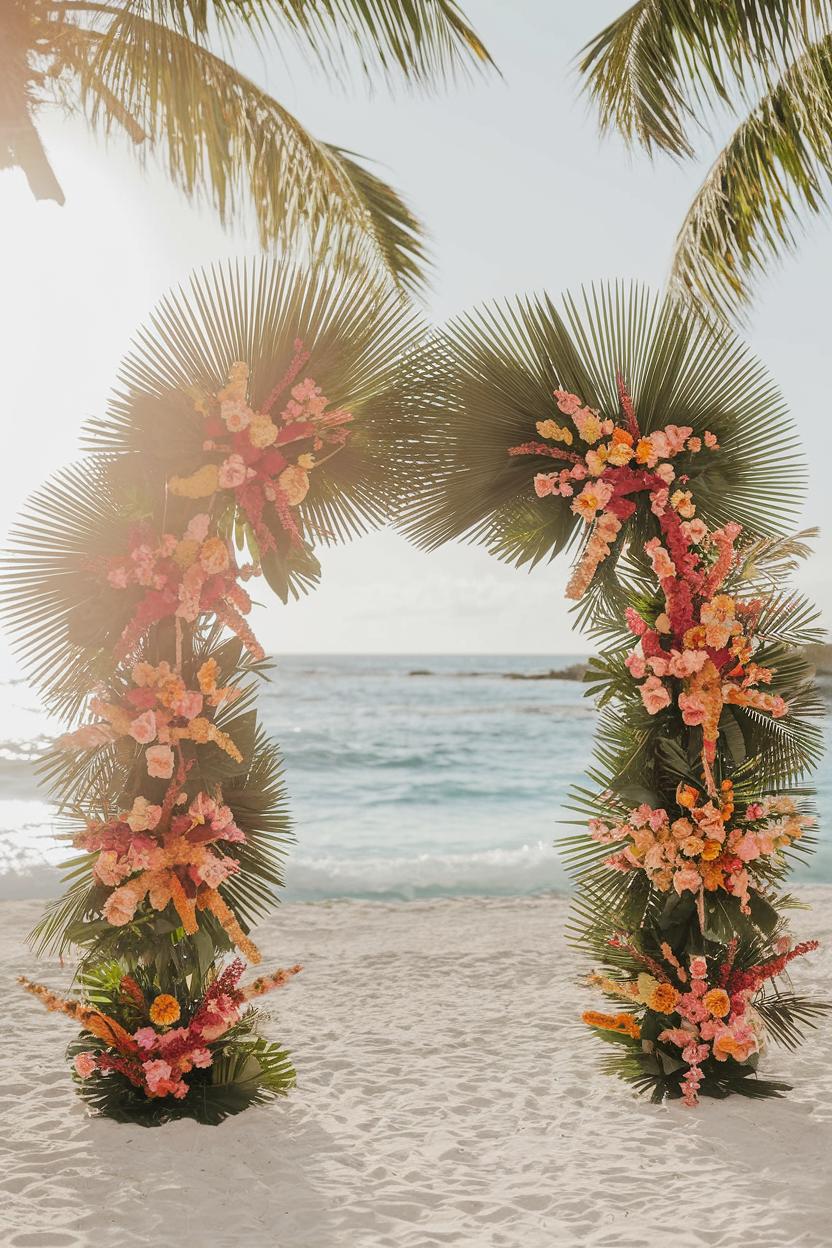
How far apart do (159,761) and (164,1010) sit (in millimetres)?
873

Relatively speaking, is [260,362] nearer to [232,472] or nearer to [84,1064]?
[232,472]

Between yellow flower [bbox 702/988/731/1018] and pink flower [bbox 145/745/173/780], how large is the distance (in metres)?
2.10

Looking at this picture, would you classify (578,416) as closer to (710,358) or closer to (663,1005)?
(710,358)

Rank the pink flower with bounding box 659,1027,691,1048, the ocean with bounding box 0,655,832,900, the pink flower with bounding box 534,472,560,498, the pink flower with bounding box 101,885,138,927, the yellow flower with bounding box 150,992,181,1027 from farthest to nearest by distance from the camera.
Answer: the ocean with bounding box 0,655,832,900
the pink flower with bounding box 534,472,560,498
the pink flower with bounding box 659,1027,691,1048
the yellow flower with bounding box 150,992,181,1027
the pink flower with bounding box 101,885,138,927

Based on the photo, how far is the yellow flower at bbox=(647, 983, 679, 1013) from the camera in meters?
3.85

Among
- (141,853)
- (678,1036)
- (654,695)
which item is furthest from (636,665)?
(141,853)

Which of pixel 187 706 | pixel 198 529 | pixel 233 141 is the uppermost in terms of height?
pixel 233 141

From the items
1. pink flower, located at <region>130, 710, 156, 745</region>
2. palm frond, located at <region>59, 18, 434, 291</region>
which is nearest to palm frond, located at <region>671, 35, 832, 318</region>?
palm frond, located at <region>59, 18, 434, 291</region>

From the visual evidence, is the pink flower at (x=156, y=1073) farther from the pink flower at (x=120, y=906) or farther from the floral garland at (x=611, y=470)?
the floral garland at (x=611, y=470)

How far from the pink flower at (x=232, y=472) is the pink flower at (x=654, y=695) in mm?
1653

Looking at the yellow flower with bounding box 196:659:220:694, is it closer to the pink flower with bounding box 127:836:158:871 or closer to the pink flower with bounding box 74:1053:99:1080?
the pink flower with bounding box 127:836:158:871

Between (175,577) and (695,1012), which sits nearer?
(175,577)

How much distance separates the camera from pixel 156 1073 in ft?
12.0

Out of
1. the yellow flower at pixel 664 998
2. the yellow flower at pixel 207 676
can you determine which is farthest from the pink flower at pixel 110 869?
the yellow flower at pixel 664 998
